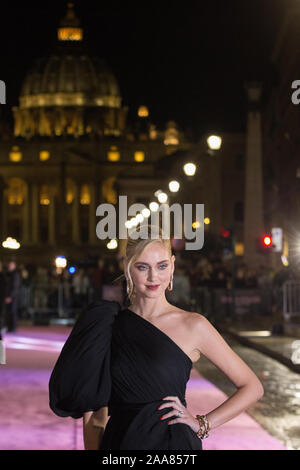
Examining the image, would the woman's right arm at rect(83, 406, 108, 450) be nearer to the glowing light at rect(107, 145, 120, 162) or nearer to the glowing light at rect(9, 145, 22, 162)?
the glowing light at rect(9, 145, 22, 162)

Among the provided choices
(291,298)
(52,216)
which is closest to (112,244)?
(291,298)

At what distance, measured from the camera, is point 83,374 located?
14.6ft

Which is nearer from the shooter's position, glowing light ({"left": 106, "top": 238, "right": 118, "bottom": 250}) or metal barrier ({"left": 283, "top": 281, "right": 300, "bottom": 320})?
metal barrier ({"left": 283, "top": 281, "right": 300, "bottom": 320})

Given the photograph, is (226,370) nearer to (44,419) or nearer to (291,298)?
(44,419)

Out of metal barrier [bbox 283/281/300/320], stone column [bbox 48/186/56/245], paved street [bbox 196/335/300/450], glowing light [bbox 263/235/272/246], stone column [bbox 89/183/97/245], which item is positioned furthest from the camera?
stone column [bbox 48/186/56/245]

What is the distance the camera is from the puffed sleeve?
4422 mm

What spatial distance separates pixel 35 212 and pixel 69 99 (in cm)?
2870

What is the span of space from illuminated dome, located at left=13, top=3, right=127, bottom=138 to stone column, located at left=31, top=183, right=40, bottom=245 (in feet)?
68.4

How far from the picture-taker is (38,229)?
513 ft

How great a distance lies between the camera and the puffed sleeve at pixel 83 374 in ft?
14.5

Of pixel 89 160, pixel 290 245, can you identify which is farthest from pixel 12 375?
pixel 89 160

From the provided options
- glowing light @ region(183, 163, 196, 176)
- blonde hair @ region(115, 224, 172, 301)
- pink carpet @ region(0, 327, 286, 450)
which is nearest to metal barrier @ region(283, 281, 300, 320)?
glowing light @ region(183, 163, 196, 176)
